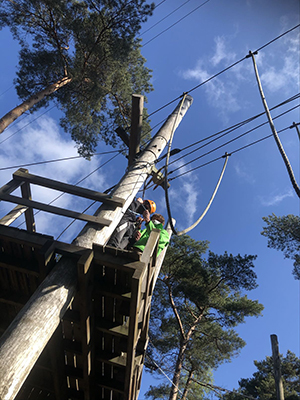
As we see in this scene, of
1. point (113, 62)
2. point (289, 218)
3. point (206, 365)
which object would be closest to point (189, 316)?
point (206, 365)

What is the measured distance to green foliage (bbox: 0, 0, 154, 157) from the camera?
8.63 meters

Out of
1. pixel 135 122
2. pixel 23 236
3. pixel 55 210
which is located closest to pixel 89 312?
pixel 23 236

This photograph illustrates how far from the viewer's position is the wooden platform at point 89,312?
9.34 feet

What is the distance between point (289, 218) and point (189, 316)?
6.46 metres

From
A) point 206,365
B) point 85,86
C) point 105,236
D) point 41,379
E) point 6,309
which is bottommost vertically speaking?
point 41,379

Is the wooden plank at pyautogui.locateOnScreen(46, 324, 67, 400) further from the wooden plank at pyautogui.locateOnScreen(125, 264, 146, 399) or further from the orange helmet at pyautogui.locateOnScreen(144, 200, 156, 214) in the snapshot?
the orange helmet at pyautogui.locateOnScreen(144, 200, 156, 214)

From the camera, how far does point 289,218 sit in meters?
13.0

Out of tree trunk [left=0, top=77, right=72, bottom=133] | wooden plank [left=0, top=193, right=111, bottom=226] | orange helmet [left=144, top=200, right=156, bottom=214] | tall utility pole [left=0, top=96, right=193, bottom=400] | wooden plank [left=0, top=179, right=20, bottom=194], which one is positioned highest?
tree trunk [left=0, top=77, right=72, bottom=133]

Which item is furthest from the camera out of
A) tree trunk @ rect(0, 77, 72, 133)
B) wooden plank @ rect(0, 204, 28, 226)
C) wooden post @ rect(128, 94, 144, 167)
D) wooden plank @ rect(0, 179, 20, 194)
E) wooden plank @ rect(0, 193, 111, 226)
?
tree trunk @ rect(0, 77, 72, 133)

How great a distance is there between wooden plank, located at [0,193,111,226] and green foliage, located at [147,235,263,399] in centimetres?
936

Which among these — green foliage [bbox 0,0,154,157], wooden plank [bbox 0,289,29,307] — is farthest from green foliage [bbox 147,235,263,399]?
wooden plank [bbox 0,289,29,307]

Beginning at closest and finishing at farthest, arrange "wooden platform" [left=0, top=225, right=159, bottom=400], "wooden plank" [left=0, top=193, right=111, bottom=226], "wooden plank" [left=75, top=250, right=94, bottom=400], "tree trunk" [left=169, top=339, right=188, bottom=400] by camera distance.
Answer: "wooden plank" [left=75, top=250, right=94, bottom=400] → "wooden platform" [left=0, top=225, right=159, bottom=400] → "wooden plank" [left=0, top=193, right=111, bottom=226] → "tree trunk" [left=169, top=339, right=188, bottom=400]

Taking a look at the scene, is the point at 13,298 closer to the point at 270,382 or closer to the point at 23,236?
the point at 23,236

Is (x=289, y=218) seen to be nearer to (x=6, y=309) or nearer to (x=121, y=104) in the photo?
(x=121, y=104)
